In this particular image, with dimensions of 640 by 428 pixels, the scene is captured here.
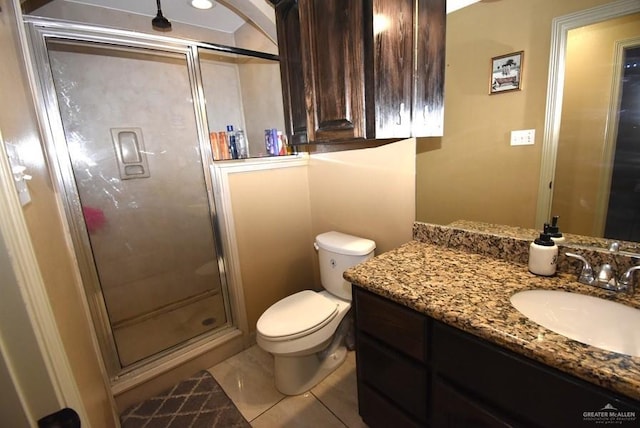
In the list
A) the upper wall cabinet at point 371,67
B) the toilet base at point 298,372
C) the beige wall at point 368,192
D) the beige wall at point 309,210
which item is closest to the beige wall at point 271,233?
→ the beige wall at point 309,210

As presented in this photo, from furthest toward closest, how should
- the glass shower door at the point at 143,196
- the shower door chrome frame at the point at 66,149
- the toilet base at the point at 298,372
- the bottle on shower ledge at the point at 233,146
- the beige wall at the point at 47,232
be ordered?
1. the bottle on shower ledge at the point at 233,146
2. the glass shower door at the point at 143,196
3. the toilet base at the point at 298,372
4. the shower door chrome frame at the point at 66,149
5. the beige wall at the point at 47,232

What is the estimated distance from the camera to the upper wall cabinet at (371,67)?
108 centimetres

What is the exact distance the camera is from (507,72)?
3.52ft

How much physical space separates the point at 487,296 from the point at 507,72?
2.76 feet

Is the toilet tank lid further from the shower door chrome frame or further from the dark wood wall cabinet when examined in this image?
the shower door chrome frame

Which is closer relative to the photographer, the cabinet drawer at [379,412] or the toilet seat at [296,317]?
the cabinet drawer at [379,412]

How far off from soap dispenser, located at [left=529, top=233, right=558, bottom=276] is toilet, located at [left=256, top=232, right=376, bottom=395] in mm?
781

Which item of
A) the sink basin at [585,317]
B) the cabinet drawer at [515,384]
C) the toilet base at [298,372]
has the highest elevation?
the sink basin at [585,317]

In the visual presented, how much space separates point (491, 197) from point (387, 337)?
0.74 metres

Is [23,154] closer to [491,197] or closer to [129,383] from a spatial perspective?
[129,383]

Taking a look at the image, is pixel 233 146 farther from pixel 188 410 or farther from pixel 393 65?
pixel 188 410

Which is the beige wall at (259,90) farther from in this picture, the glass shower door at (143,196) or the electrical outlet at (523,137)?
the electrical outlet at (523,137)

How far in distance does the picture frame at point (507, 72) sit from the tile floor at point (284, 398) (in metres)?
1.64

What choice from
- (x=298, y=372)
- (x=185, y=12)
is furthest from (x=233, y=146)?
(x=298, y=372)
